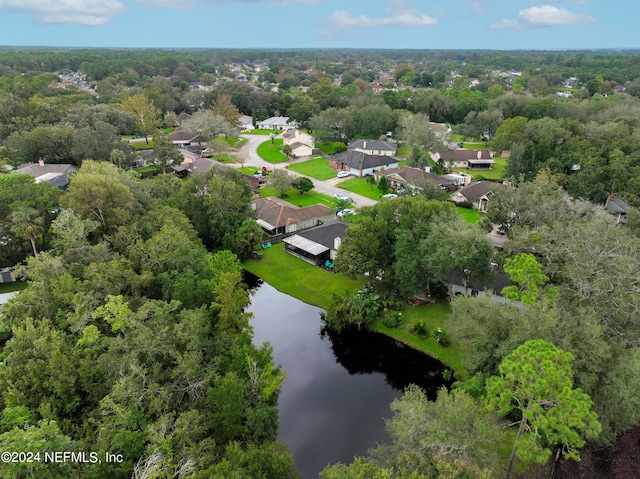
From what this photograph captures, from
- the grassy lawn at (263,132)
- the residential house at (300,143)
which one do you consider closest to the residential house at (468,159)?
the residential house at (300,143)

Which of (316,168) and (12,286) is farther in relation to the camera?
(316,168)

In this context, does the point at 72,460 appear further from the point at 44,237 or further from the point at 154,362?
the point at 44,237

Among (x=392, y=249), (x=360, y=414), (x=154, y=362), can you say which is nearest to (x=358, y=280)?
(x=392, y=249)

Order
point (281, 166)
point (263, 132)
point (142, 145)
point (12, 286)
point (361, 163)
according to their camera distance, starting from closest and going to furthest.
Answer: point (12, 286)
point (361, 163)
point (281, 166)
point (142, 145)
point (263, 132)

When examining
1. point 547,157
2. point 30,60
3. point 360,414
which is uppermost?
point 30,60

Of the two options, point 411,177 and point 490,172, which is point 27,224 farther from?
point 490,172

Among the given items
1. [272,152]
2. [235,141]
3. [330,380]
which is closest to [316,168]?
[272,152]

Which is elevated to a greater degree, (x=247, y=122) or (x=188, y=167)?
(x=247, y=122)
